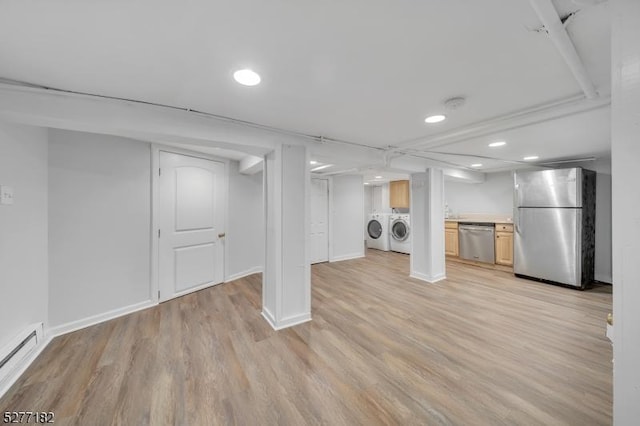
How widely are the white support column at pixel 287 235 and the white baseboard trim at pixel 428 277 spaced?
90.6 inches

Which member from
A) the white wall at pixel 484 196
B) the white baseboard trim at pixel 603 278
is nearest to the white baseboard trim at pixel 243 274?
the white wall at pixel 484 196

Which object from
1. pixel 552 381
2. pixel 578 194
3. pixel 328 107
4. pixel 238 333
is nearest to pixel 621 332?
pixel 552 381

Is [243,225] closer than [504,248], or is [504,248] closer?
[243,225]

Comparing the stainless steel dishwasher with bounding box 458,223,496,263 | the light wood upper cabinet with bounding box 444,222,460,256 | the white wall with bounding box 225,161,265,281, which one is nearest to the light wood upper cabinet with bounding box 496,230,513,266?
the stainless steel dishwasher with bounding box 458,223,496,263

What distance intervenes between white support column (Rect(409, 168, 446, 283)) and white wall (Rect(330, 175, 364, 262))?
5.80 ft

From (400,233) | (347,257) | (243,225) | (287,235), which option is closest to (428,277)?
(347,257)

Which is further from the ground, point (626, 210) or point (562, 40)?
point (562, 40)

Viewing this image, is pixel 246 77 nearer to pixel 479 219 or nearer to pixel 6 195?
pixel 6 195

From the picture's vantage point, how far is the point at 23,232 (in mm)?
1858

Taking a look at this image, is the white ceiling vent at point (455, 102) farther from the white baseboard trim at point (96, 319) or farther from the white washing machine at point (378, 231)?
the white washing machine at point (378, 231)

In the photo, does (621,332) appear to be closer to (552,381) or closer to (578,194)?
(552,381)

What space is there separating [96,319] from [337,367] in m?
2.55

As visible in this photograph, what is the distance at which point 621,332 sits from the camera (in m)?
Result: 0.69

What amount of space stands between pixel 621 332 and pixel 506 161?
162 inches
